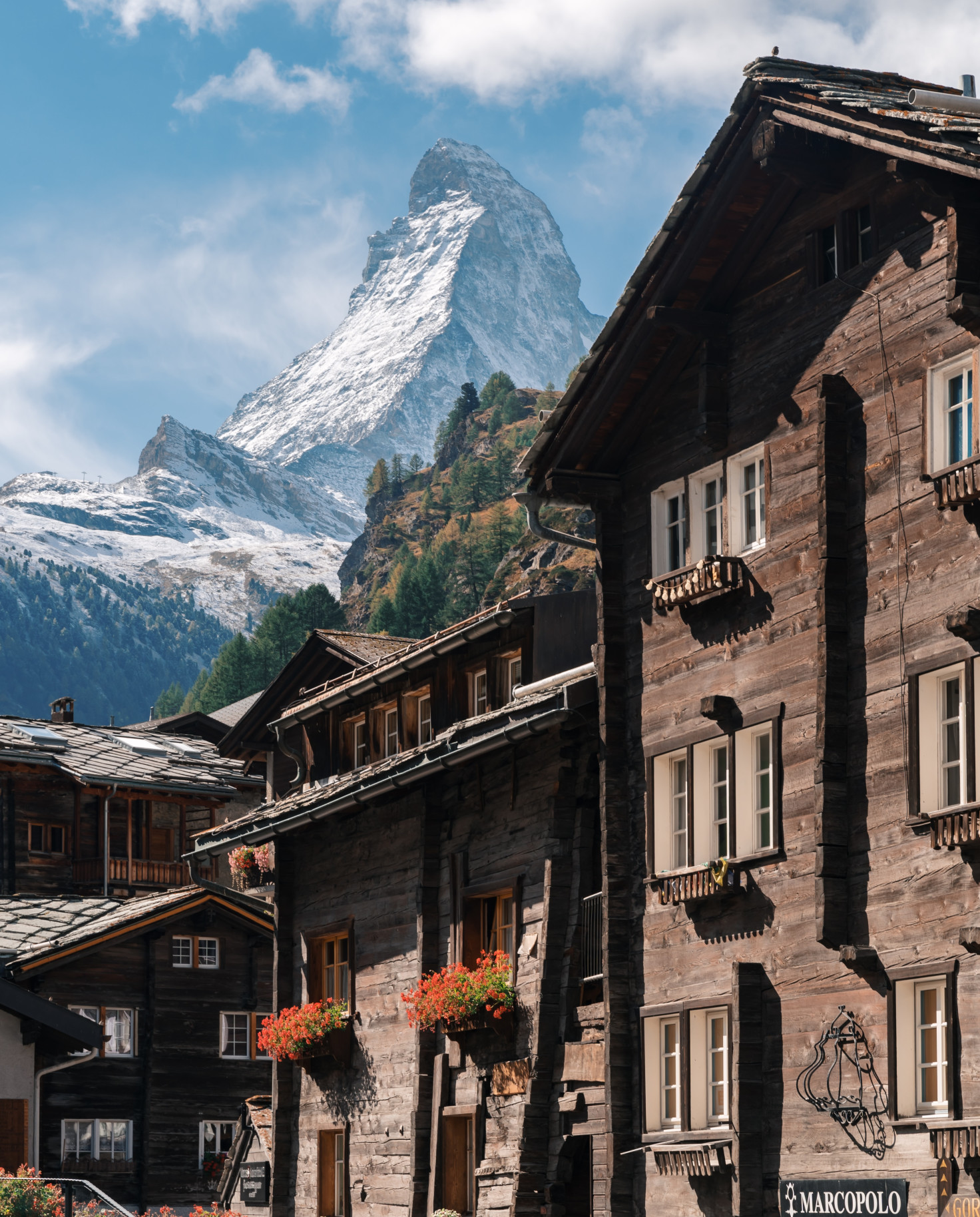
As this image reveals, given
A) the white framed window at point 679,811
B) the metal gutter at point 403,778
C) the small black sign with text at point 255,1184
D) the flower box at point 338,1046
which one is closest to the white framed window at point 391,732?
the metal gutter at point 403,778

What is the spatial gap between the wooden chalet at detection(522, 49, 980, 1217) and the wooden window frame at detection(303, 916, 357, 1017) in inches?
369

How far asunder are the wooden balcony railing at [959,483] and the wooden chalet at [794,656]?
4cm

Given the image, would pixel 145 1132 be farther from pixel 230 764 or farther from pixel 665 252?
pixel 665 252

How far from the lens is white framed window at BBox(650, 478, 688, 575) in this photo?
25453mm

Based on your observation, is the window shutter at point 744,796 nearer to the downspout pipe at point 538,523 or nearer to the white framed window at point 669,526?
the white framed window at point 669,526

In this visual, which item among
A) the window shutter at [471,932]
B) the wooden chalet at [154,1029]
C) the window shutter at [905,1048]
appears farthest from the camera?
the wooden chalet at [154,1029]

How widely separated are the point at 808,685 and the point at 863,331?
4.34m

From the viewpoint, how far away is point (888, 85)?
78.8 ft

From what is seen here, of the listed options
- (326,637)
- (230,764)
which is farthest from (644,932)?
(230,764)

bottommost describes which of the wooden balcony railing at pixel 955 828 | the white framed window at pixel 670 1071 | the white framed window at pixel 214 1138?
the white framed window at pixel 214 1138

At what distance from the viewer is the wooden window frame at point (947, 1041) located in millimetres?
18719

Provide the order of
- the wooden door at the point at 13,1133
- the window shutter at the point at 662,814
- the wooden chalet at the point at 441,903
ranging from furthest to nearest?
the wooden door at the point at 13,1133
the wooden chalet at the point at 441,903
the window shutter at the point at 662,814

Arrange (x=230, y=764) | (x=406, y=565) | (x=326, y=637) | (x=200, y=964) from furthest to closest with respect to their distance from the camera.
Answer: (x=406, y=565) → (x=230, y=764) → (x=200, y=964) → (x=326, y=637)

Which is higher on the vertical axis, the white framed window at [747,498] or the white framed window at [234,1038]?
the white framed window at [747,498]
